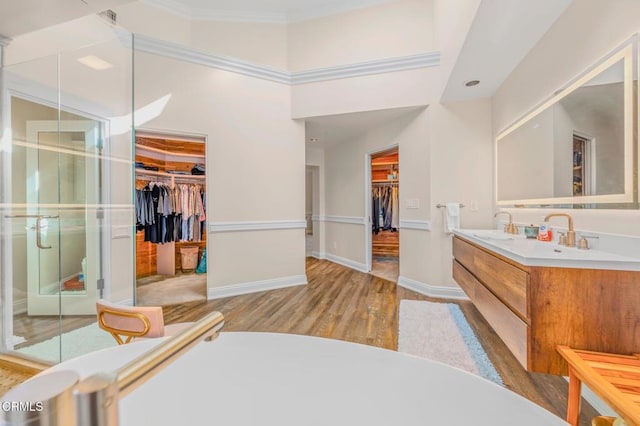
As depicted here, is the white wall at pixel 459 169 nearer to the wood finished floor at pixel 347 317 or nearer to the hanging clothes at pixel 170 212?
the wood finished floor at pixel 347 317

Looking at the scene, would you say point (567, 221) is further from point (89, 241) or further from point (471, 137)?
point (89, 241)

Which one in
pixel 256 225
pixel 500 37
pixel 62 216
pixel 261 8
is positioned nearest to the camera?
pixel 500 37

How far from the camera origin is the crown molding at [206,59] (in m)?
3.01

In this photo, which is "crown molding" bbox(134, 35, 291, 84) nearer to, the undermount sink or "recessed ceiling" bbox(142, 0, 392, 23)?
"recessed ceiling" bbox(142, 0, 392, 23)

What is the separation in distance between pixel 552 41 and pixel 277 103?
9.40 ft

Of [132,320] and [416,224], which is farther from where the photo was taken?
[416,224]

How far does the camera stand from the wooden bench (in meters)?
0.85

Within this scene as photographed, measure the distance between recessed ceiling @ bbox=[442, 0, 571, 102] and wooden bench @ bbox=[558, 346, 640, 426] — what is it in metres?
2.00

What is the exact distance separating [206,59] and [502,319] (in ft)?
12.6

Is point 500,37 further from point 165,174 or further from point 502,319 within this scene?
point 165,174

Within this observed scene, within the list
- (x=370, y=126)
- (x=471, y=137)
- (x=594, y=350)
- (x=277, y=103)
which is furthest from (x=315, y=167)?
(x=594, y=350)

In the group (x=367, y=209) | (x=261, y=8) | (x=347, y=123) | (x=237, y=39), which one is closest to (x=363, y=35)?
(x=347, y=123)

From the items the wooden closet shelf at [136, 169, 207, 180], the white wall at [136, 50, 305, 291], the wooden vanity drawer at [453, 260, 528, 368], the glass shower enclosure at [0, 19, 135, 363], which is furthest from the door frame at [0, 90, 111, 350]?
the wooden vanity drawer at [453, 260, 528, 368]

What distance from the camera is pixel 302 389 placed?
85 cm
